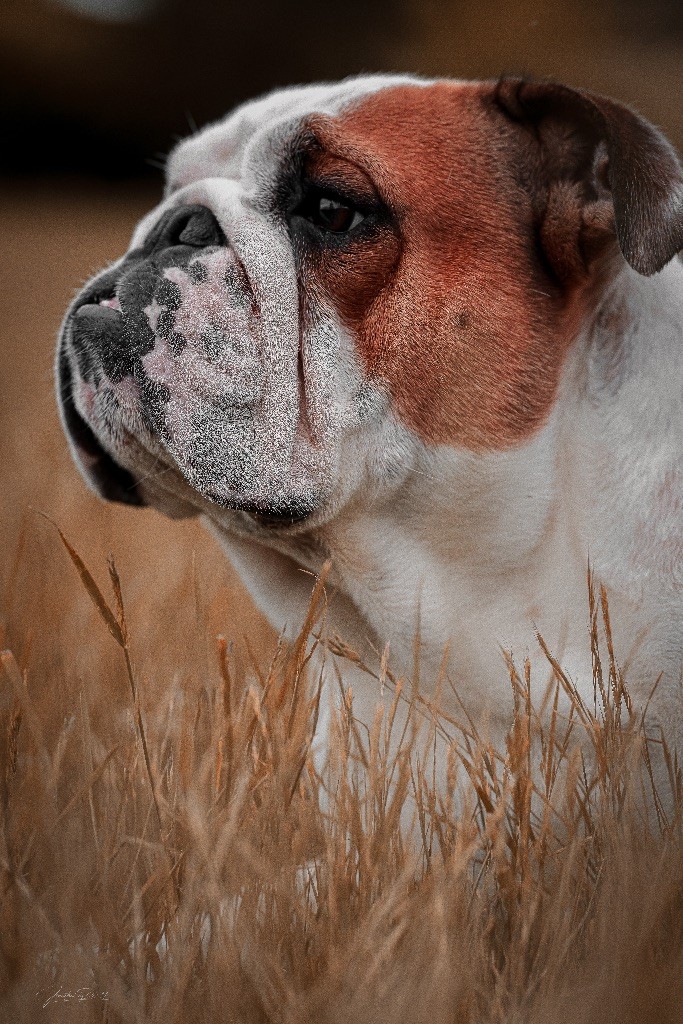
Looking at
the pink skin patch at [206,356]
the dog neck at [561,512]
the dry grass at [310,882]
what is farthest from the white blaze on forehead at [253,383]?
the dry grass at [310,882]

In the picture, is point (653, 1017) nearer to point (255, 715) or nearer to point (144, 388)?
point (255, 715)

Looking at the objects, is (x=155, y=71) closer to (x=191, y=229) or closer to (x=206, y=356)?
(x=191, y=229)

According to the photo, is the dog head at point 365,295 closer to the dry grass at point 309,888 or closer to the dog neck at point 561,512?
the dog neck at point 561,512

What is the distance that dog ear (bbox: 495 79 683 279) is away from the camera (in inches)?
62.3

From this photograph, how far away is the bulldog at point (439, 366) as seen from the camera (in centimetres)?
167

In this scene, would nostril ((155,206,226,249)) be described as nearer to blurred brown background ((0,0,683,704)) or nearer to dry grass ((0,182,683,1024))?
blurred brown background ((0,0,683,704))

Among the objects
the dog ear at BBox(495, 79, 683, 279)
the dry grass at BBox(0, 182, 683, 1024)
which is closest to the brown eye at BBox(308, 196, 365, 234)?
the dog ear at BBox(495, 79, 683, 279)

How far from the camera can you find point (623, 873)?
1.26m

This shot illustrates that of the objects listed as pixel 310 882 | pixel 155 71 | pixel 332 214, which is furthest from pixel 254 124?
pixel 310 882

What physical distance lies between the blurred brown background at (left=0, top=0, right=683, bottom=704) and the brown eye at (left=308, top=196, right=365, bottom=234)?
1.47 ft

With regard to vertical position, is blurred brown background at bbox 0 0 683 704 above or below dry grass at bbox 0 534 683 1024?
above

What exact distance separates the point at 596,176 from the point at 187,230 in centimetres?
71

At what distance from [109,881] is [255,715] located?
0.99 ft

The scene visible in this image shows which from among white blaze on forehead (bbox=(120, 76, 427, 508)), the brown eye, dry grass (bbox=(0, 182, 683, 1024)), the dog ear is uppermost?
the dog ear
